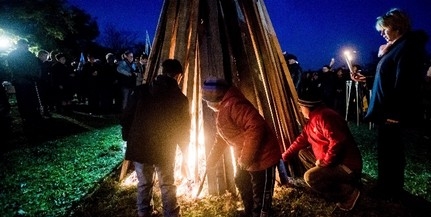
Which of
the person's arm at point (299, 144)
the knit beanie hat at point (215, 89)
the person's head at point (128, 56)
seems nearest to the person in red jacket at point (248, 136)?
the knit beanie hat at point (215, 89)

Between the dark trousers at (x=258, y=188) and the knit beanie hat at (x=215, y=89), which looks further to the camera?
the dark trousers at (x=258, y=188)

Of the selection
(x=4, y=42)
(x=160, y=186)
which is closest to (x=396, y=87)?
(x=160, y=186)

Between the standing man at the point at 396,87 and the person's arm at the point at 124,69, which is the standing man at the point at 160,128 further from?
the person's arm at the point at 124,69

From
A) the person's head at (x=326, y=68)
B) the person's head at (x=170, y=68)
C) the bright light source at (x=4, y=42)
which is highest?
the bright light source at (x=4, y=42)

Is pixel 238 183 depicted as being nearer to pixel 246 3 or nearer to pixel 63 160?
pixel 246 3

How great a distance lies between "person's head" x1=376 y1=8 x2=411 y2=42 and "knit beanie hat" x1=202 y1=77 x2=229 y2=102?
7.36 ft

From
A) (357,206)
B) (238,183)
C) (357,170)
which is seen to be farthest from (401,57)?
(238,183)

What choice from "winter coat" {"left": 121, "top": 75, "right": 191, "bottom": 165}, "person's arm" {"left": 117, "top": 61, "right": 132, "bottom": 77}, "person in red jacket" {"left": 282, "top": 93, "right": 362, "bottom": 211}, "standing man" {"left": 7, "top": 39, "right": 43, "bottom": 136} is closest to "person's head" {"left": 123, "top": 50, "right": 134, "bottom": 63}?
"person's arm" {"left": 117, "top": 61, "right": 132, "bottom": 77}

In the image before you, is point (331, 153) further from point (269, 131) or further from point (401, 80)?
point (401, 80)

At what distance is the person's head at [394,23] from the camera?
14.2ft

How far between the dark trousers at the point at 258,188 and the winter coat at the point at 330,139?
26.6 inches

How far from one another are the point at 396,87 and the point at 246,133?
2.01 m

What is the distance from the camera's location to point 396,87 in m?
4.29

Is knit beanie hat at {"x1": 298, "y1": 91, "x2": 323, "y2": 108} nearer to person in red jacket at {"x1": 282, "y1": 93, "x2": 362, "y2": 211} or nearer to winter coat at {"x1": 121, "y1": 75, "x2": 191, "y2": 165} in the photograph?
person in red jacket at {"x1": 282, "y1": 93, "x2": 362, "y2": 211}
